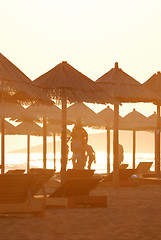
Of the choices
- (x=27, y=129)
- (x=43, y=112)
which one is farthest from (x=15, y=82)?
(x=27, y=129)

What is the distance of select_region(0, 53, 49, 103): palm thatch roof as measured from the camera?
1093 centimetres

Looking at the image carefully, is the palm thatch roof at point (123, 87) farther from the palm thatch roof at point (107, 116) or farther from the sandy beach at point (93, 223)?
the palm thatch roof at point (107, 116)

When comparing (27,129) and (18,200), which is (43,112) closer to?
(27,129)

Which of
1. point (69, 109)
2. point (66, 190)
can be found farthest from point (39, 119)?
point (66, 190)

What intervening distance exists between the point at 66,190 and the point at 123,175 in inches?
239

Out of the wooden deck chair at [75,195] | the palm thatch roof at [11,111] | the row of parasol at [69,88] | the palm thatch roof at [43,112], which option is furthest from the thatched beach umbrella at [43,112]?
the wooden deck chair at [75,195]

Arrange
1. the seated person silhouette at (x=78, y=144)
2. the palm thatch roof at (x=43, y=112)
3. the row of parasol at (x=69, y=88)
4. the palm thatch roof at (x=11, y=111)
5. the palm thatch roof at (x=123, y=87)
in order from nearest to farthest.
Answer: the row of parasol at (x=69, y=88)
the palm thatch roof at (x=123, y=87)
the palm thatch roof at (x=11, y=111)
the seated person silhouette at (x=78, y=144)
the palm thatch roof at (x=43, y=112)

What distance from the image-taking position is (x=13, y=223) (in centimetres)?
1017

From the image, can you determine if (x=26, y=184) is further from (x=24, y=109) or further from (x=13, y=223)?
(x=24, y=109)

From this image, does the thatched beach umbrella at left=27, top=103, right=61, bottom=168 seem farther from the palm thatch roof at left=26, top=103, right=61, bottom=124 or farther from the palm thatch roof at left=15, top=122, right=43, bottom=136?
the palm thatch roof at left=15, top=122, right=43, bottom=136

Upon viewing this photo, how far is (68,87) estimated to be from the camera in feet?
49.4

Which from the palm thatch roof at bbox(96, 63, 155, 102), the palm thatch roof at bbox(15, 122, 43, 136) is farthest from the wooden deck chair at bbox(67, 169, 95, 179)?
the palm thatch roof at bbox(15, 122, 43, 136)

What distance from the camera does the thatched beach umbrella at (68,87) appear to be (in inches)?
586

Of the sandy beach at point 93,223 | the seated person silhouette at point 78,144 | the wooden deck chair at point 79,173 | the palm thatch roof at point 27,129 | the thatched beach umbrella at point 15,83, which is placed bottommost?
the sandy beach at point 93,223
